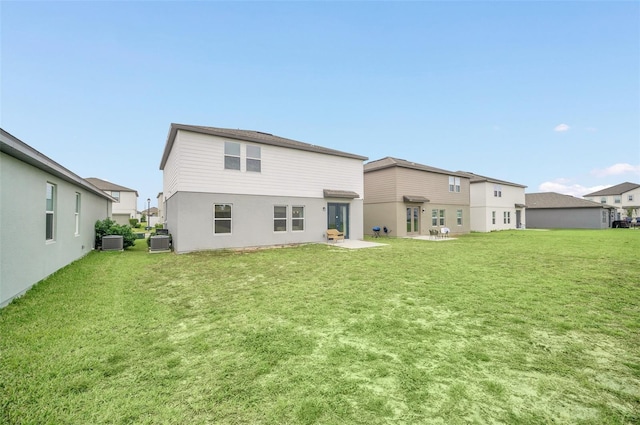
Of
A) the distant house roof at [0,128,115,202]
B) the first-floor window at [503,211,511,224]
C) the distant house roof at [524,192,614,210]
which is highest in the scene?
the distant house roof at [524,192,614,210]

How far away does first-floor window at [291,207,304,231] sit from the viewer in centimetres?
1505

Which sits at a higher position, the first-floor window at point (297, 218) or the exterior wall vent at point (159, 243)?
the first-floor window at point (297, 218)

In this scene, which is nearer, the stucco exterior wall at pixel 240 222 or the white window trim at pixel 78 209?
the white window trim at pixel 78 209

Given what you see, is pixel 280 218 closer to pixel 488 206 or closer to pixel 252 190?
pixel 252 190

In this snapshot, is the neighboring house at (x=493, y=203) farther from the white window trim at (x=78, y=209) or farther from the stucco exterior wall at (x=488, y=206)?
the white window trim at (x=78, y=209)

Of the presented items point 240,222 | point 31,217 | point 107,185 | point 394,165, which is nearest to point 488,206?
point 394,165

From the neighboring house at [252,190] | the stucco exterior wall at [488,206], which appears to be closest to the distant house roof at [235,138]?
the neighboring house at [252,190]

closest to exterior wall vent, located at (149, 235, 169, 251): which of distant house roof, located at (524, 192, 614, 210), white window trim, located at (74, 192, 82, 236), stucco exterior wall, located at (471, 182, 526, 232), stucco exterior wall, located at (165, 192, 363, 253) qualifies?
stucco exterior wall, located at (165, 192, 363, 253)

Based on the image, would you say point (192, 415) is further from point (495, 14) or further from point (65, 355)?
point (495, 14)

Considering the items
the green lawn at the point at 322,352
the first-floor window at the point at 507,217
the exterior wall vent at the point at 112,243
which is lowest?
the green lawn at the point at 322,352

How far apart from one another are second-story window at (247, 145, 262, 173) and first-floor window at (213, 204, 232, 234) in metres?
2.42

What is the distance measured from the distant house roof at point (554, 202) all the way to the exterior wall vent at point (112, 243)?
50.8 metres

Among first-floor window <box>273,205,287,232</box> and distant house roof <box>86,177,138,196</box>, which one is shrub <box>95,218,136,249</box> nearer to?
first-floor window <box>273,205,287,232</box>

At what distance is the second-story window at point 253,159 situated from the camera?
13547 mm
